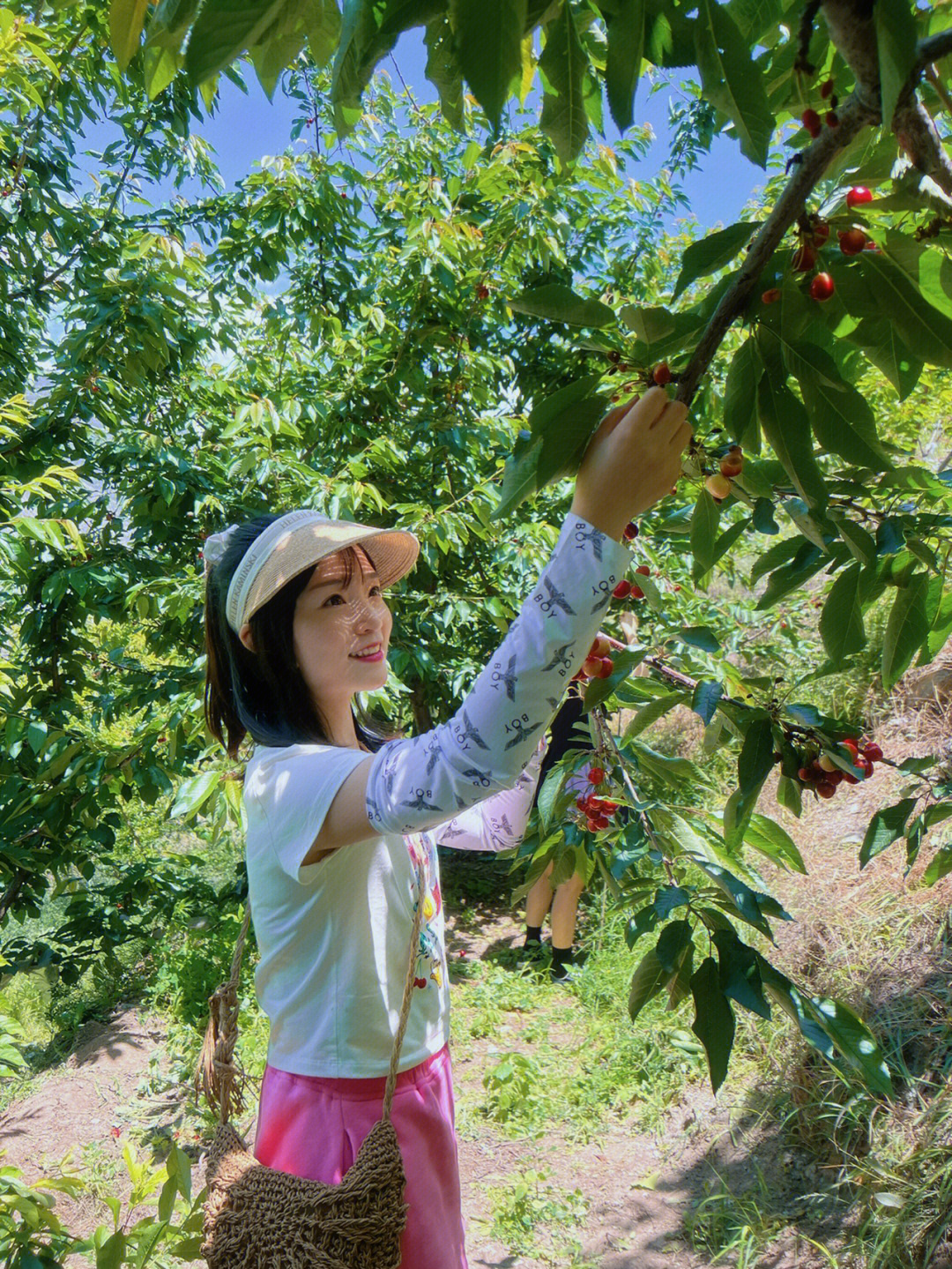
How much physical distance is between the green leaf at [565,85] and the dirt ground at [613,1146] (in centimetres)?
210

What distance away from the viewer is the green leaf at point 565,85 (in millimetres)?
834

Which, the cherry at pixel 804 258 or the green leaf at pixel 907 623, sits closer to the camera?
the cherry at pixel 804 258

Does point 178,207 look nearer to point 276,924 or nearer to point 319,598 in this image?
point 319,598

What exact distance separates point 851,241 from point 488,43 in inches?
13.9

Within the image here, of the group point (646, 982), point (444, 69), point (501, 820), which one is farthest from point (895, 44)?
point (501, 820)

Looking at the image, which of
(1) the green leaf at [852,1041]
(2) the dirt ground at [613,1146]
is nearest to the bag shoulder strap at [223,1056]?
(1) the green leaf at [852,1041]

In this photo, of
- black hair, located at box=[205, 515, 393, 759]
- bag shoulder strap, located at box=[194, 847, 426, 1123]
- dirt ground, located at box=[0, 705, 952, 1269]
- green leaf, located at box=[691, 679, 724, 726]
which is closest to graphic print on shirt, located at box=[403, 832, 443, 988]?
bag shoulder strap, located at box=[194, 847, 426, 1123]

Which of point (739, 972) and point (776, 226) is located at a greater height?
point (776, 226)

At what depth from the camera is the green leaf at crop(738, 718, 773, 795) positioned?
1011 mm

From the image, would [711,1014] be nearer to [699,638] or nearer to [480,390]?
[699,638]

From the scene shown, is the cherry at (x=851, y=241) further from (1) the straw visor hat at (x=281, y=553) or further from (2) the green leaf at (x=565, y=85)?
(1) the straw visor hat at (x=281, y=553)

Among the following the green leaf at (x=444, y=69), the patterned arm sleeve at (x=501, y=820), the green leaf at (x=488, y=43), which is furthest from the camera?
the patterned arm sleeve at (x=501, y=820)

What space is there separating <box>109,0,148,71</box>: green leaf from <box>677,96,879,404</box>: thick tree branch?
0.55 meters

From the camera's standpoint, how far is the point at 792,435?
84 cm
